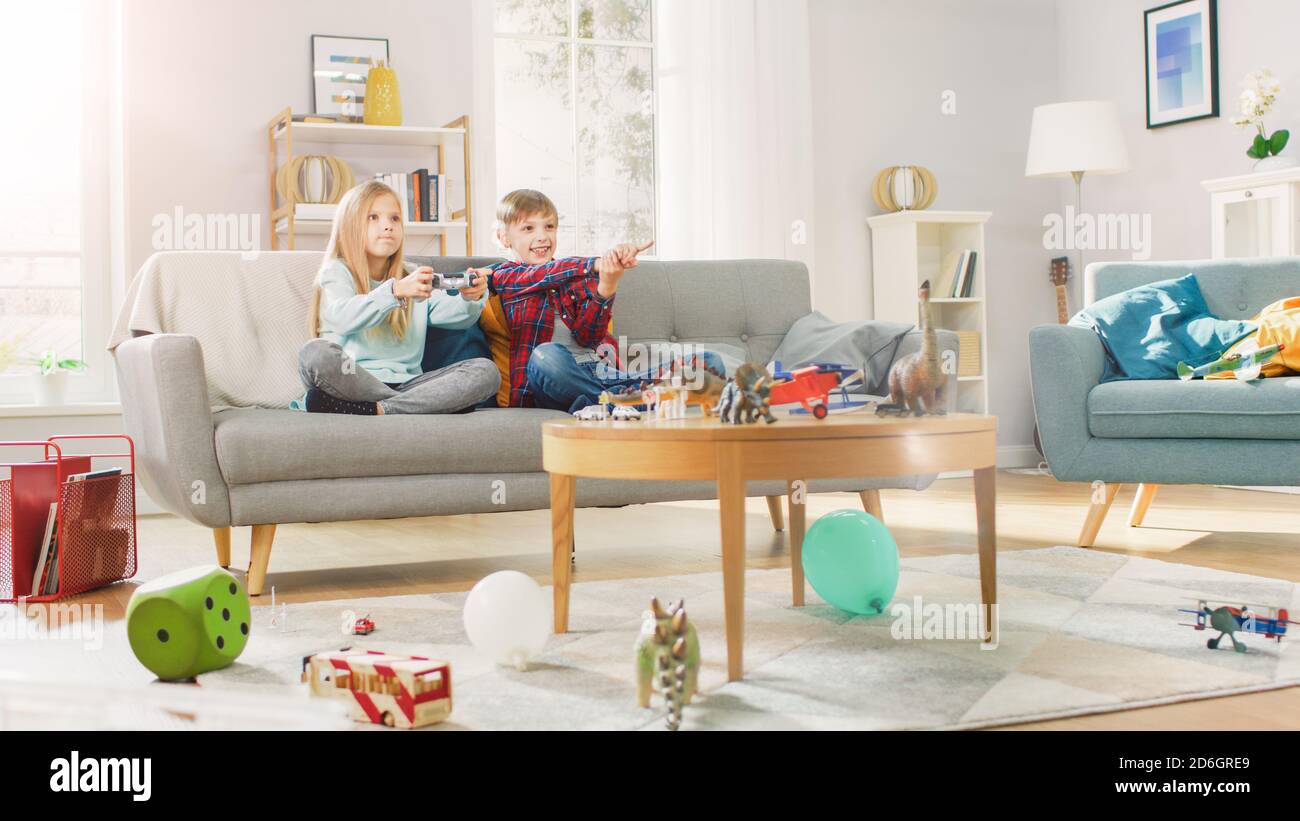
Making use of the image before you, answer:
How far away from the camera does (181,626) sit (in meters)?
1.76

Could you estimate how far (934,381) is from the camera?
1884 millimetres

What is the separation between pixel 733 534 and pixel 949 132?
4274 mm

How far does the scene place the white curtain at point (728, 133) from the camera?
503cm

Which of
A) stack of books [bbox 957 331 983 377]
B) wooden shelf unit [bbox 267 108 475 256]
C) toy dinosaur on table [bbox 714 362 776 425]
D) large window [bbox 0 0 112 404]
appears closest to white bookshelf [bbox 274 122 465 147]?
wooden shelf unit [bbox 267 108 475 256]

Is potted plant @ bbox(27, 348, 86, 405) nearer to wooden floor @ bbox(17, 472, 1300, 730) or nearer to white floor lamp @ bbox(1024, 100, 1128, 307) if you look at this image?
wooden floor @ bbox(17, 472, 1300, 730)

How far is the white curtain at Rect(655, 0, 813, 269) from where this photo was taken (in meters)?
5.03

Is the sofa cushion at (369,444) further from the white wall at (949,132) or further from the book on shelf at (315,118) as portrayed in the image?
the white wall at (949,132)

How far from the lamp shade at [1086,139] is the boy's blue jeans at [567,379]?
8.63 ft

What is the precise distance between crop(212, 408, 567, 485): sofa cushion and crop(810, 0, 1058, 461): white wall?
2827 millimetres

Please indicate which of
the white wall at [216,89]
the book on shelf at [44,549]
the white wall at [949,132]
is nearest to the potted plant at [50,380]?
the white wall at [216,89]

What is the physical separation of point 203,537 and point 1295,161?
12.7 ft

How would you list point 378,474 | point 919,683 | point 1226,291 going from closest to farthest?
point 919,683 → point 378,474 → point 1226,291

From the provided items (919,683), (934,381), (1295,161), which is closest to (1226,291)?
Result: (1295,161)

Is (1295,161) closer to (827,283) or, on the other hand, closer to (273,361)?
(827,283)
